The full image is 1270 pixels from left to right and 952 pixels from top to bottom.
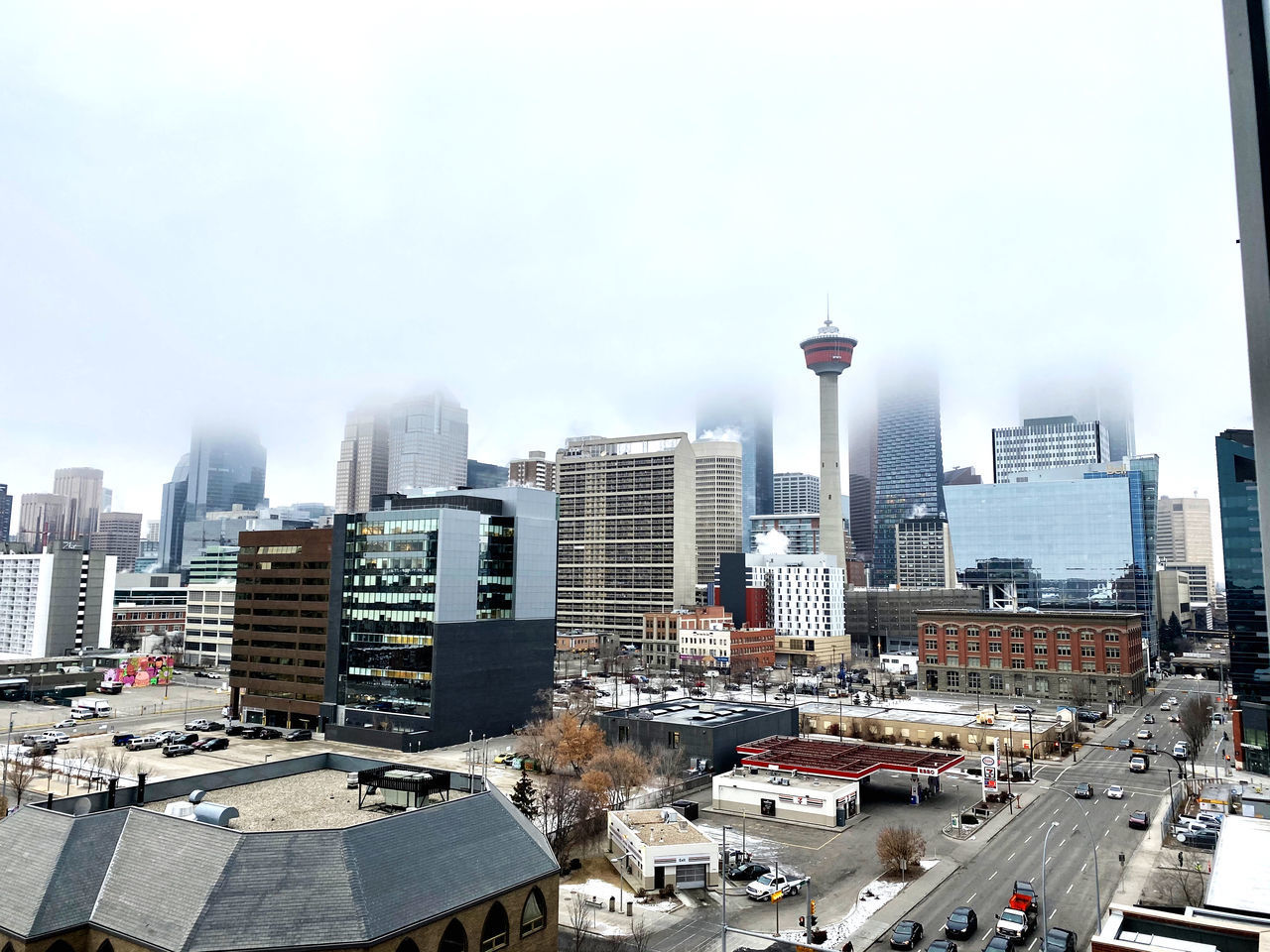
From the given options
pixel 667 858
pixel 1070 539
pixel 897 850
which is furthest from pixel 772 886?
pixel 1070 539

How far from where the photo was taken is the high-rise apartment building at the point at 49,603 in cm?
15962

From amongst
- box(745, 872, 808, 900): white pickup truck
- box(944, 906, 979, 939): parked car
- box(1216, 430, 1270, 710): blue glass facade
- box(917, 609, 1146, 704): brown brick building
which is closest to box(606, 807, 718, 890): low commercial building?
box(745, 872, 808, 900): white pickup truck

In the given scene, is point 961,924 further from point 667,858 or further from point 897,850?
point 667,858

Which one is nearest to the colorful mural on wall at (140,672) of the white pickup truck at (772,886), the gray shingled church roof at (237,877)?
the gray shingled church roof at (237,877)

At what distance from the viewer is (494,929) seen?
114 feet

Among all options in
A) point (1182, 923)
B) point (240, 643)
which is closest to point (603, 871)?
point (1182, 923)

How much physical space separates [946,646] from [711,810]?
3677 inches

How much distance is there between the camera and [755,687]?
16225 cm

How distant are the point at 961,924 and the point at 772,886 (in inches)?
458

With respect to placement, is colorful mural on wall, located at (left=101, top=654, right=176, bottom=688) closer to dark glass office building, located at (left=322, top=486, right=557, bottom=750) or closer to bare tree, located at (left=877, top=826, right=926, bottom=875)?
dark glass office building, located at (left=322, top=486, right=557, bottom=750)

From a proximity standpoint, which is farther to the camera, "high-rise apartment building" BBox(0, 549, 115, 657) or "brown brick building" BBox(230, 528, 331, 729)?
"high-rise apartment building" BBox(0, 549, 115, 657)

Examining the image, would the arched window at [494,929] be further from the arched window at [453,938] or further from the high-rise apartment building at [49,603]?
the high-rise apartment building at [49,603]

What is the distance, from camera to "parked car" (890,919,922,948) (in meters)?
44.3

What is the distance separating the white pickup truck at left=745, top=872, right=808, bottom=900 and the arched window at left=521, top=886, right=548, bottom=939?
1928 cm
